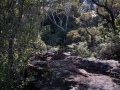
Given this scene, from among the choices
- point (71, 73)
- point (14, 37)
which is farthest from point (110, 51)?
point (14, 37)

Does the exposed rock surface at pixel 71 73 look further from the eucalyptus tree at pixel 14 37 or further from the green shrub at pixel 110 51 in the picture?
the green shrub at pixel 110 51

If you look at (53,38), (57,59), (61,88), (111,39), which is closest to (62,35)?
(53,38)

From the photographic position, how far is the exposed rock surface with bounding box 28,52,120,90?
492 cm

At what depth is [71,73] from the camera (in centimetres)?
543

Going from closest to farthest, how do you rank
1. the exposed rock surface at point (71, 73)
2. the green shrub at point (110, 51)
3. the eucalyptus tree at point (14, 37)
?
the eucalyptus tree at point (14, 37)
the exposed rock surface at point (71, 73)
the green shrub at point (110, 51)

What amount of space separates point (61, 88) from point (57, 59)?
1625 millimetres

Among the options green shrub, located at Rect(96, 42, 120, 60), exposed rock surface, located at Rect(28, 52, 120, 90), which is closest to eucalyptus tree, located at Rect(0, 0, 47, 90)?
exposed rock surface, located at Rect(28, 52, 120, 90)

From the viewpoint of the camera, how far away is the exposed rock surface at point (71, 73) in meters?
4.92

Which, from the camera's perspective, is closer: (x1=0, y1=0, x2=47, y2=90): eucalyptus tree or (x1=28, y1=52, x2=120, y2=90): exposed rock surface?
(x1=0, y1=0, x2=47, y2=90): eucalyptus tree

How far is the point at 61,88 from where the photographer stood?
16.1ft

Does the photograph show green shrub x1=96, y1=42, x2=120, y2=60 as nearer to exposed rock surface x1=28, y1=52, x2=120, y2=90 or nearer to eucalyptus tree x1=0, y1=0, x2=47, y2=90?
exposed rock surface x1=28, y1=52, x2=120, y2=90

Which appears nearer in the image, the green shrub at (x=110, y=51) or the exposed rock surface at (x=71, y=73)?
the exposed rock surface at (x=71, y=73)

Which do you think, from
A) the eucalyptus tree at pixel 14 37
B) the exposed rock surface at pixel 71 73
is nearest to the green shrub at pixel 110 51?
the exposed rock surface at pixel 71 73

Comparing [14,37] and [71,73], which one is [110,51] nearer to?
[71,73]
